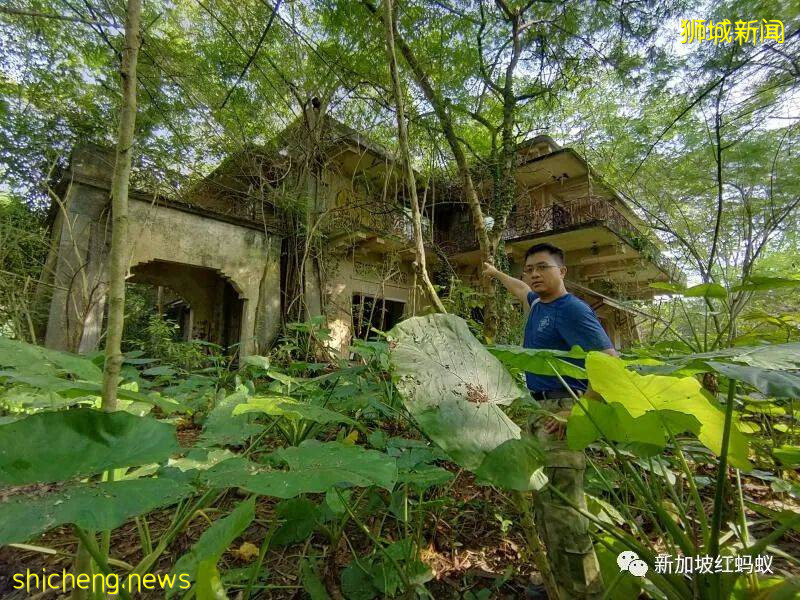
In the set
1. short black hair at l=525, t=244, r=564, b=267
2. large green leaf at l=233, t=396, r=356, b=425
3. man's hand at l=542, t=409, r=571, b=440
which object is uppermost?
short black hair at l=525, t=244, r=564, b=267

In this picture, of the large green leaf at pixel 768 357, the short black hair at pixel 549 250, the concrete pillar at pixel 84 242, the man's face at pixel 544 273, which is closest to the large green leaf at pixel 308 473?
the large green leaf at pixel 768 357

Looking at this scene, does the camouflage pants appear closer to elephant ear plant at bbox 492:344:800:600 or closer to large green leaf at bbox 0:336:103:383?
elephant ear plant at bbox 492:344:800:600

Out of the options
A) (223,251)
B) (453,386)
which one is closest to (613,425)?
(453,386)

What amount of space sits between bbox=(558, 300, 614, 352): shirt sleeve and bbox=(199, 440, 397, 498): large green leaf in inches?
41.8

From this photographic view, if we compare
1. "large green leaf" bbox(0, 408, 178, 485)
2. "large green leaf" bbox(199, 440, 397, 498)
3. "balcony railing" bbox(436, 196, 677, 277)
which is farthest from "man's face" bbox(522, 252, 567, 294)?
"balcony railing" bbox(436, 196, 677, 277)

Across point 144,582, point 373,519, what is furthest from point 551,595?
point 144,582

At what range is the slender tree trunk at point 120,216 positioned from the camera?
85 cm

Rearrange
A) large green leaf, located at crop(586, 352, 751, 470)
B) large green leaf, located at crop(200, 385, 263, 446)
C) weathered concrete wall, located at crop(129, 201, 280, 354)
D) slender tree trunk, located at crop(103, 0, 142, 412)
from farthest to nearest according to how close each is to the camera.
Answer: weathered concrete wall, located at crop(129, 201, 280, 354), large green leaf, located at crop(200, 385, 263, 446), slender tree trunk, located at crop(103, 0, 142, 412), large green leaf, located at crop(586, 352, 751, 470)

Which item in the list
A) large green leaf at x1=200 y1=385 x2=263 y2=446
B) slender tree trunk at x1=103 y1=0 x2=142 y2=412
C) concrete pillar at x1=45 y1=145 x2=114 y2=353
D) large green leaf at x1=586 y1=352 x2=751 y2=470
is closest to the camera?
large green leaf at x1=586 y1=352 x2=751 y2=470

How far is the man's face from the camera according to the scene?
1.79 meters

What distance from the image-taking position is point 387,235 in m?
7.18

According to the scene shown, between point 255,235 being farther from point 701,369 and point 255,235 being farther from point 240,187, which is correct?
point 701,369

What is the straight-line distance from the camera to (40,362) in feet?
4.15

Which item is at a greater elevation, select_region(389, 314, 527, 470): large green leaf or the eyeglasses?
the eyeglasses
